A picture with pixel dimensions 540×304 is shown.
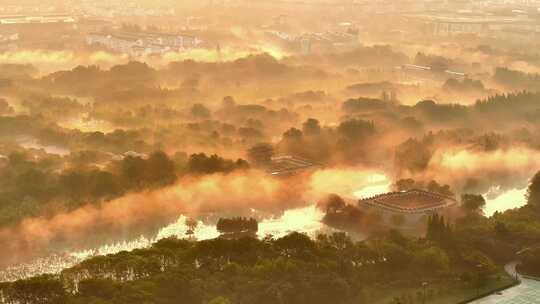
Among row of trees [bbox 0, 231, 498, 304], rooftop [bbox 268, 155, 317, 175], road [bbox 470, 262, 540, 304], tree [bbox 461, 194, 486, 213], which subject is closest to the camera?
row of trees [bbox 0, 231, 498, 304]

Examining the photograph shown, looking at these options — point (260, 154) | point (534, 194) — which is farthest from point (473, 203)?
point (260, 154)

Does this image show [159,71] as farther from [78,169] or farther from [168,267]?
[168,267]

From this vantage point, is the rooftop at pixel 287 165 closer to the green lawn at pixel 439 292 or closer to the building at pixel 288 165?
the building at pixel 288 165

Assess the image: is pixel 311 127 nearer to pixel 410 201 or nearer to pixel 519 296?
pixel 410 201

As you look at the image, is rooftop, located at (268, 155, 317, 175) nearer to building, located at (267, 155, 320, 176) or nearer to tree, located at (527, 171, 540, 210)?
building, located at (267, 155, 320, 176)

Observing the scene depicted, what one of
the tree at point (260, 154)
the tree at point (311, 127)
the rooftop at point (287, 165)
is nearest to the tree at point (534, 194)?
the rooftop at point (287, 165)


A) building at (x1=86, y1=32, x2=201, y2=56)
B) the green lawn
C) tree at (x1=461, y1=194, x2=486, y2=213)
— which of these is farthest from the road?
building at (x1=86, y1=32, x2=201, y2=56)
